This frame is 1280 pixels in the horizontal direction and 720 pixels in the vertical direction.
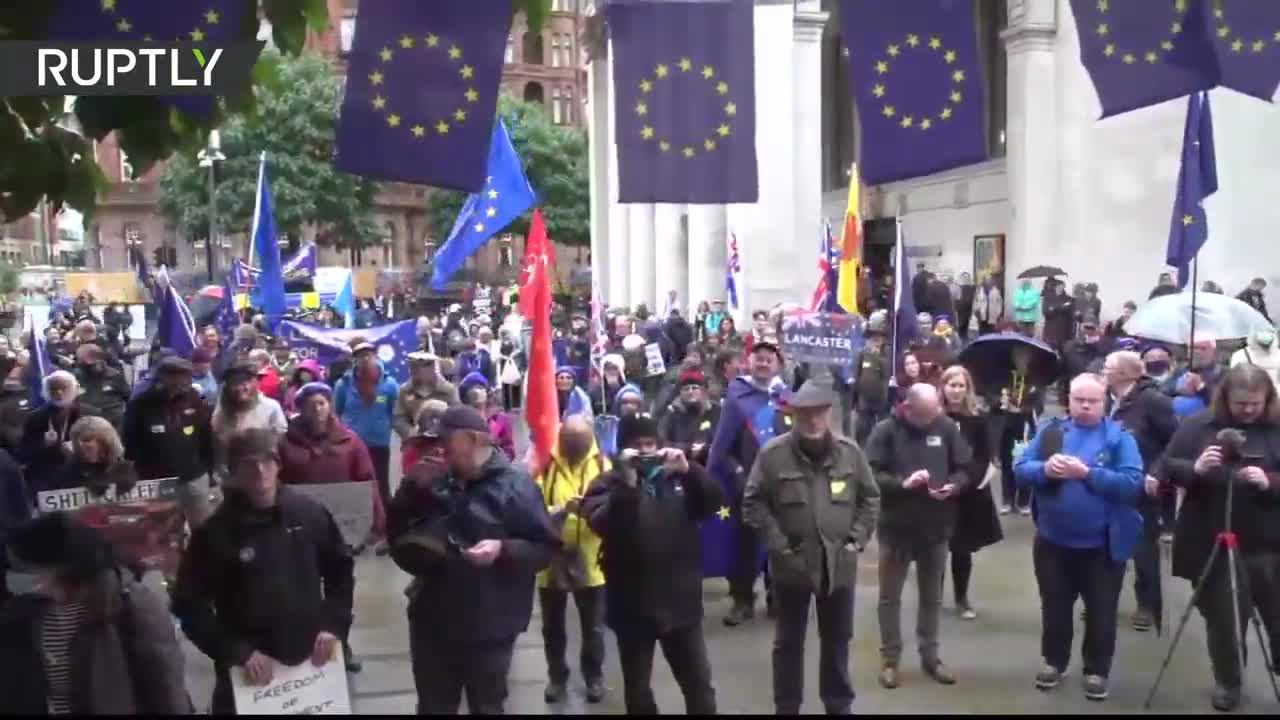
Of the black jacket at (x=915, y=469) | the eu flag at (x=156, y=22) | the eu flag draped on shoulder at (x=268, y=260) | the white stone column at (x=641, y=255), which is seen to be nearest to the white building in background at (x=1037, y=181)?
the white stone column at (x=641, y=255)

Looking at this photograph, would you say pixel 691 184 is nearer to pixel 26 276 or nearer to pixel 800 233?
pixel 800 233

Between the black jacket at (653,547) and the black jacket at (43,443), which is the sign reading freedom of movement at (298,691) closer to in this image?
the black jacket at (653,547)

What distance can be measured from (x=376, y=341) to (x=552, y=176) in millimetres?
47843

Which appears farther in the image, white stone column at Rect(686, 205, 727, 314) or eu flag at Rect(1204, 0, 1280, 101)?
white stone column at Rect(686, 205, 727, 314)

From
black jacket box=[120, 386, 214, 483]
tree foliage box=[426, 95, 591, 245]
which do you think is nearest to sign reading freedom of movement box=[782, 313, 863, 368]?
black jacket box=[120, 386, 214, 483]

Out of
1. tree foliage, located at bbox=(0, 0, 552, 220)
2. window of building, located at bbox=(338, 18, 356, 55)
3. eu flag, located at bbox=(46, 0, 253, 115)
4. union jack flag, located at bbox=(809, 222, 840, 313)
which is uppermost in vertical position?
window of building, located at bbox=(338, 18, 356, 55)

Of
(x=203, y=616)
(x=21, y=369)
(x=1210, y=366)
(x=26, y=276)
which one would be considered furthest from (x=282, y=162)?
(x=203, y=616)

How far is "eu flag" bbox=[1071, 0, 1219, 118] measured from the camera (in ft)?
27.8

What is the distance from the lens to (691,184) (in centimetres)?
838

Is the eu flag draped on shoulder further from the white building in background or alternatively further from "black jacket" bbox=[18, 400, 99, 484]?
"black jacket" bbox=[18, 400, 99, 484]

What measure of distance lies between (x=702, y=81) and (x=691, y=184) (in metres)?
0.63

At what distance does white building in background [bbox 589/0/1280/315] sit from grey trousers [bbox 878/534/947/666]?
42.9 feet

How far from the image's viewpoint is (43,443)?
841 cm

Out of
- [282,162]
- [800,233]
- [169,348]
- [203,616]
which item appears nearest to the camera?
[203,616]
